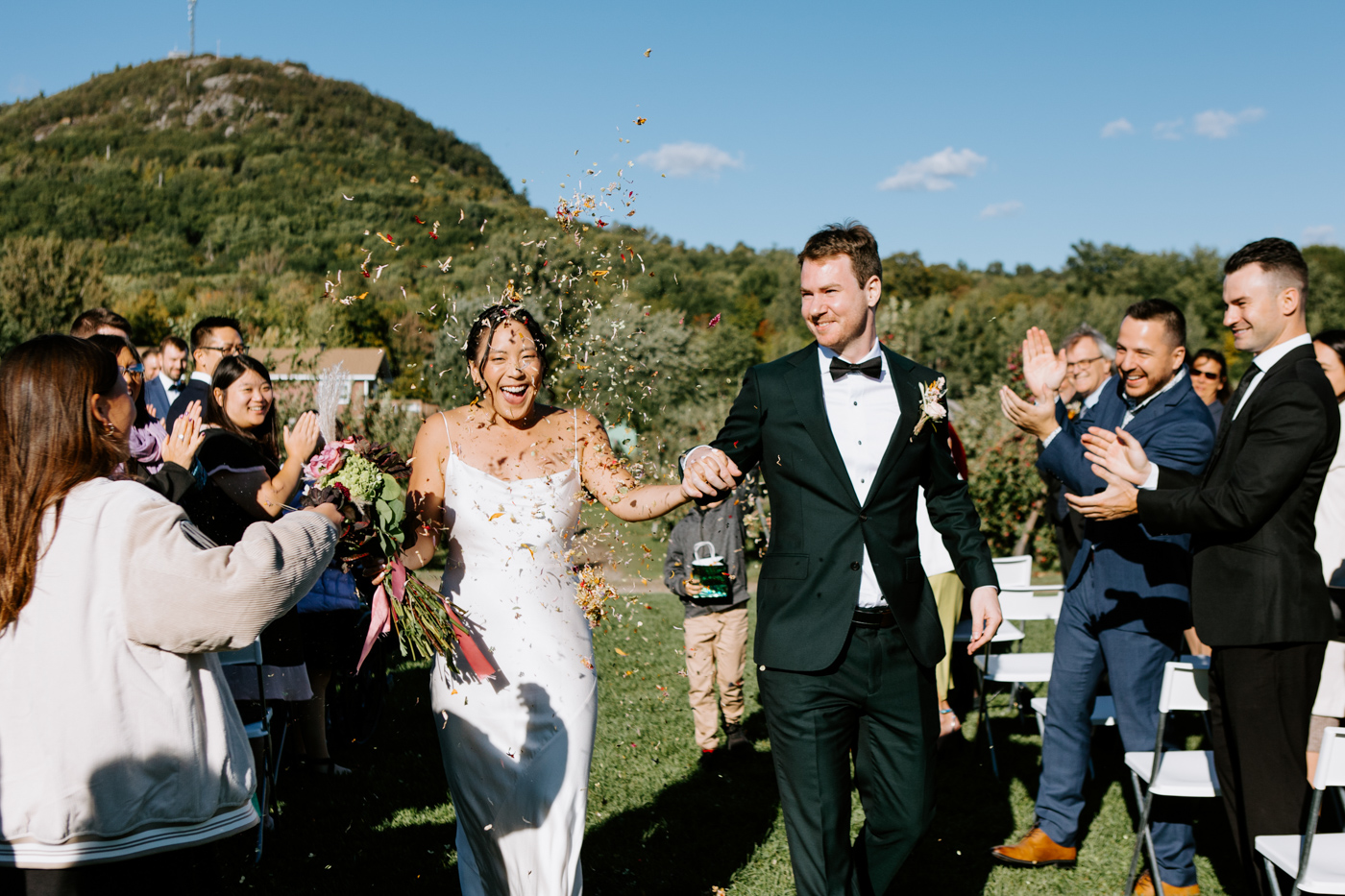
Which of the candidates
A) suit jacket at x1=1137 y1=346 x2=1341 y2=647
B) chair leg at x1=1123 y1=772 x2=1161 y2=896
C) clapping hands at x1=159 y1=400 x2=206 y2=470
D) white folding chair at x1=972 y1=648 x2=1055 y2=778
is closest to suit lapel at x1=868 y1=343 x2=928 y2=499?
suit jacket at x1=1137 y1=346 x2=1341 y2=647

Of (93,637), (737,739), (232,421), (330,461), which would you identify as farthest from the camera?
(737,739)

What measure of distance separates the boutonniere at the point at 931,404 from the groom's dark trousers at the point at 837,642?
0.12 feet

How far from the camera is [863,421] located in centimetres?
352

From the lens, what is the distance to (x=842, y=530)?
3381 millimetres

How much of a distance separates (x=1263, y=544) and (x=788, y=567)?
1887 millimetres

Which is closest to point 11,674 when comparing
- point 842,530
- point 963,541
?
point 842,530

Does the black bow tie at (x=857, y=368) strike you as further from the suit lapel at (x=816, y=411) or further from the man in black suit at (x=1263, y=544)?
the man in black suit at (x=1263, y=544)

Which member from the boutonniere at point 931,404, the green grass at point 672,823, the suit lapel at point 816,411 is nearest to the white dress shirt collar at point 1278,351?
the boutonniere at point 931,404

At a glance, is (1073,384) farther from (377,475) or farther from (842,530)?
(377,475)

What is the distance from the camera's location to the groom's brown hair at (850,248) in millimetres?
3492

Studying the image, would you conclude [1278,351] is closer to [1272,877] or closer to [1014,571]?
[1272,877]

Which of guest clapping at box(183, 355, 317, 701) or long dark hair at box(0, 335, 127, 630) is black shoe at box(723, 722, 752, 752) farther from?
long dark hair at box(0, 335, 127, 630)

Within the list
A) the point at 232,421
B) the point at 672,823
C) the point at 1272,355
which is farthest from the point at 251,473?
the point at 1272,355

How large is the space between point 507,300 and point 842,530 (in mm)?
1683
